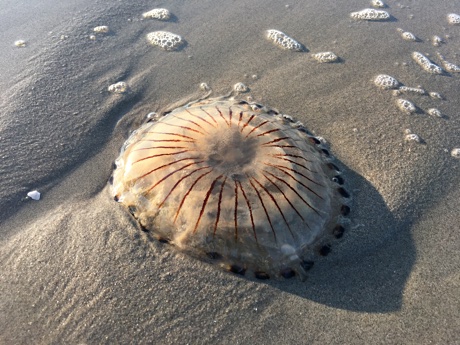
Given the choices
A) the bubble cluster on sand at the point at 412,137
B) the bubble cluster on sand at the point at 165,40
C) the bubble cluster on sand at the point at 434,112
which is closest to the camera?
the bubble cluster on sand at the point at 412,137

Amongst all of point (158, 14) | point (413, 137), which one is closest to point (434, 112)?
Answer: point (413, 137)

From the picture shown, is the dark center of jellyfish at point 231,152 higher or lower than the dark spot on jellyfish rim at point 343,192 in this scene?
higher

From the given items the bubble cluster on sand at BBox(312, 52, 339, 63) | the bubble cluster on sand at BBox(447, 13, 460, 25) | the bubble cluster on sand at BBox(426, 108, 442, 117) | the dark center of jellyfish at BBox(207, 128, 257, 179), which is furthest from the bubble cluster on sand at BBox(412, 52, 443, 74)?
the dark center of jellyfish at BBox(207, 128, 257, 179)

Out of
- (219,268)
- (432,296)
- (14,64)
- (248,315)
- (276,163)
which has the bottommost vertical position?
(432,296)

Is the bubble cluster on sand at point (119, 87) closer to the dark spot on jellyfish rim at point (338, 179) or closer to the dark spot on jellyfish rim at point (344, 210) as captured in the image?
the dark spot on jellyfish rim at point (338, 179)

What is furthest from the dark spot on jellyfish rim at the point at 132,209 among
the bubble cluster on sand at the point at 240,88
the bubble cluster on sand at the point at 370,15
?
the bubble cluster on sand at the point at 370,15

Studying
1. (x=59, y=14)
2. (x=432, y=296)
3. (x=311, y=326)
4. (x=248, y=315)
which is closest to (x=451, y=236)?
(x=432, y=296)

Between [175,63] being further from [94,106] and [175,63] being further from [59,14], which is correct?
[59,14]
